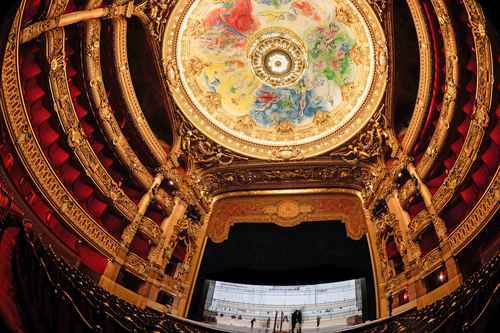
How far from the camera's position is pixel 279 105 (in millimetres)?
14930

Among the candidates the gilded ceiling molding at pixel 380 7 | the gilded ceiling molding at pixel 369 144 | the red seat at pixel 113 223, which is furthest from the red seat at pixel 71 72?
the gilded ceiling molding at pixel 380 7

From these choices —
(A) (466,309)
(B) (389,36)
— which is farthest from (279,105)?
(A) (466,309)

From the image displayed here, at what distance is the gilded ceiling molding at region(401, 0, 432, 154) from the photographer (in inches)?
382

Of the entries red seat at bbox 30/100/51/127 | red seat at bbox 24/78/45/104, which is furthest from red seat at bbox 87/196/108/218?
red seat at bbox 24/78/45/104

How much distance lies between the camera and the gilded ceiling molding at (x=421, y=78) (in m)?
9.70

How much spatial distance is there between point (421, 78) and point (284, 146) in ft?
16.8

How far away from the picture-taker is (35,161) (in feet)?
27.9

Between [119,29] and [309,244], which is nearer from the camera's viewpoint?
[119,29]

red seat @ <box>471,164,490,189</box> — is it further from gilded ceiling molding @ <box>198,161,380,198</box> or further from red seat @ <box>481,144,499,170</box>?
gilded ceiling molding @ <box>198,161,380,198</box>

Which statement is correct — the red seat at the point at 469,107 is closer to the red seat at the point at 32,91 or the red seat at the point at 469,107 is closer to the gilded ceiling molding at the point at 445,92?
the gilded ceiling molding at the point at 445,92

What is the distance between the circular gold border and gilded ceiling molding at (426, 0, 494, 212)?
4182 millimetres

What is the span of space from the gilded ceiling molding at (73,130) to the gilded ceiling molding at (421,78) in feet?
26.7

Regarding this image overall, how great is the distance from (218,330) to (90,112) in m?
6.73

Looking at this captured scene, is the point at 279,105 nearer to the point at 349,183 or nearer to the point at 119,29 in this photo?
the point at 349,183
